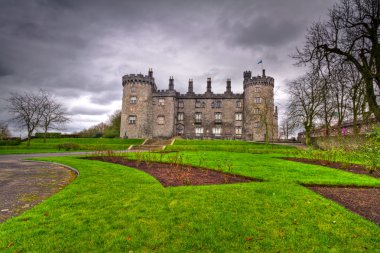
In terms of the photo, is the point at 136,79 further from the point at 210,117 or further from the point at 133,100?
the point at 210,117

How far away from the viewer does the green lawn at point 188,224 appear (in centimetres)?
425

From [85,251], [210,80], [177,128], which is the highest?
[210,80]

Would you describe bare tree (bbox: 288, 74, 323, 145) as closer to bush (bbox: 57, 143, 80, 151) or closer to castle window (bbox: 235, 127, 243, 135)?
castle window (bbox: 235, 127, 243, 135)

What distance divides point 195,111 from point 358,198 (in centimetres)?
4705

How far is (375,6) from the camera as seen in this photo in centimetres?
853

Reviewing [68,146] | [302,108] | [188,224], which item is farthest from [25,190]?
[302,108]

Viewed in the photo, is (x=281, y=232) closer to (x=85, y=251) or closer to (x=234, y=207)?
(x=234, y=207)

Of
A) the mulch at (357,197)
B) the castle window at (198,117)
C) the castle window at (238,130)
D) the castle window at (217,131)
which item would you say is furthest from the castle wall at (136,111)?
the mulch at (357,197)

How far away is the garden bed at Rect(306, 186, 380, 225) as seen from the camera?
632cm

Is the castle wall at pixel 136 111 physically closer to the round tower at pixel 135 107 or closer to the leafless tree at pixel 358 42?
the round tower at pixel 135 107

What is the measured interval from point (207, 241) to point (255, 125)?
155 feet

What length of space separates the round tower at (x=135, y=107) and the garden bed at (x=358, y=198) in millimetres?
43904

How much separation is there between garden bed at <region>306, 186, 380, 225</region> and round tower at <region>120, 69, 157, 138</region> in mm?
43904

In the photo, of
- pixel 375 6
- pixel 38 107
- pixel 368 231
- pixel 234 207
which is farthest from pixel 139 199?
pixel 38 107
